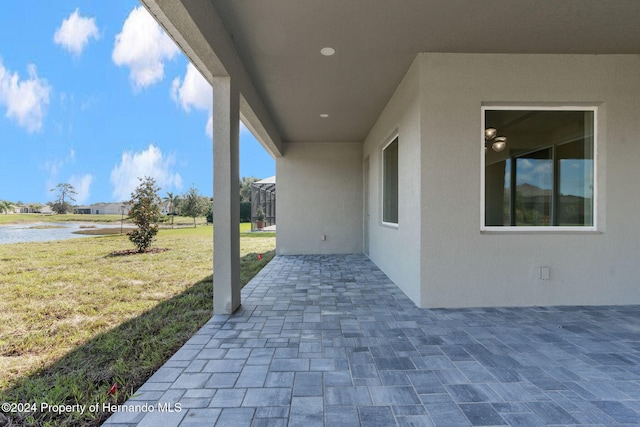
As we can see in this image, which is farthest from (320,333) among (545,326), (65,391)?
(545,326)

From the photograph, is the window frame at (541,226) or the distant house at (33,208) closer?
the window frame at (541,226)

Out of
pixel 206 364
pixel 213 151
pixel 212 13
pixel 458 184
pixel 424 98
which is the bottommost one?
pixel 206 364

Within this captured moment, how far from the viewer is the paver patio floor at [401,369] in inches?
61.4

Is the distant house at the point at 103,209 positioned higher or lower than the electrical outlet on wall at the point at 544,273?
higher

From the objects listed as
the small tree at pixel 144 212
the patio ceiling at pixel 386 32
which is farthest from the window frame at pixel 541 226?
the small tree at pixel 144 212

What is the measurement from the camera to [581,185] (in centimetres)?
346

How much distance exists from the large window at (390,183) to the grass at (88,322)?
2578 mm

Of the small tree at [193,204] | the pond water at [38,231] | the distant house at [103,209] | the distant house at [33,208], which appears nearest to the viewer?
the distant house at [33,208]

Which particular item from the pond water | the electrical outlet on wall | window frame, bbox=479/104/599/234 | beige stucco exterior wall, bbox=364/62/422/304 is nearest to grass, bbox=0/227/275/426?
the pond water

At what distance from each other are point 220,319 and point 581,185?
4.32m

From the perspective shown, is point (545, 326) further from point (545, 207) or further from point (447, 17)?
point (447, 17)

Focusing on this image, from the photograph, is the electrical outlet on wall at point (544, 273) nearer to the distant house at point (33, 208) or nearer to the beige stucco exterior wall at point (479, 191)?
the beige stucco exterior wall at point (479, 191)

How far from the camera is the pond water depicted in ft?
15.3

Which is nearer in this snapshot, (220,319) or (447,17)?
(447,17)
